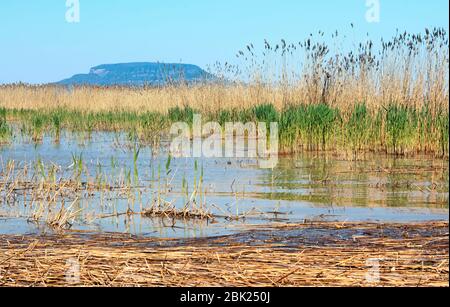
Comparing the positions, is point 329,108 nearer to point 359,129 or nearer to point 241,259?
point 359,129

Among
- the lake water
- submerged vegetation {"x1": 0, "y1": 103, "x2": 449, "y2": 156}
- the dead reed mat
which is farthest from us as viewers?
submerged vegetation {"x1": 0, "y1": 103, "x2": 449, "y2": 156}

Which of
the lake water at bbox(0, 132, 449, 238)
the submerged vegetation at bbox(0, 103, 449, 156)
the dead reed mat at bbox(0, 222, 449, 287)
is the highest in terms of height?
the submerged vegetation at bbox(0, 103, 449, 156)

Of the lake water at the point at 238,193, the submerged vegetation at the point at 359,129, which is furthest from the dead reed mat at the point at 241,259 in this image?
the submerged vegetation at the point at 359,129

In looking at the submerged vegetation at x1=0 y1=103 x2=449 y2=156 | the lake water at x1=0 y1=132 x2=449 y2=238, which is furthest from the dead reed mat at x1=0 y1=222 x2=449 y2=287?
the submerged vegetation at x1=0 y1=103 x2=449 y2=156

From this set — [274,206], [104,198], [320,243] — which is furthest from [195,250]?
[104,198]

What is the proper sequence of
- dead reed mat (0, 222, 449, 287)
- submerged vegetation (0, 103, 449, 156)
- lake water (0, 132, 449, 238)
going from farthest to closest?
submerged vegetation (0, 103, 449, 156) < lake water (0, 132, 449, 238) < dead reed mat (0, 222, 449, 287)

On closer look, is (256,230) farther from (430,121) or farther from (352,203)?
(430,121)

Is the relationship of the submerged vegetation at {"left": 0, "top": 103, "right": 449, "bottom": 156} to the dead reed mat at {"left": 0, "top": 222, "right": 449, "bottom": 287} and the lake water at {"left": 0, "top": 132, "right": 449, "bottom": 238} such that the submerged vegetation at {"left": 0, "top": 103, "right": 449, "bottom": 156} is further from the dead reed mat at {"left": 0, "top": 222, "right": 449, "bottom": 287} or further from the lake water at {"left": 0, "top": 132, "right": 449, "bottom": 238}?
the dead reed mat at {"left": 0, "top": 222, "right": 449, "bottom": 287}

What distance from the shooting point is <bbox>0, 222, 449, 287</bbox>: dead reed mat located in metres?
4.65

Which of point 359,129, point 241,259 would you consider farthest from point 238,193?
point 359,129

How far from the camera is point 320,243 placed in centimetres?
596

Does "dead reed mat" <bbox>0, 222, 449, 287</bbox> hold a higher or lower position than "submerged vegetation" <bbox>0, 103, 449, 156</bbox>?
lower

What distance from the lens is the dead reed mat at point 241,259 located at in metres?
4.65

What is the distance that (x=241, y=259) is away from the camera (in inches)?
203
